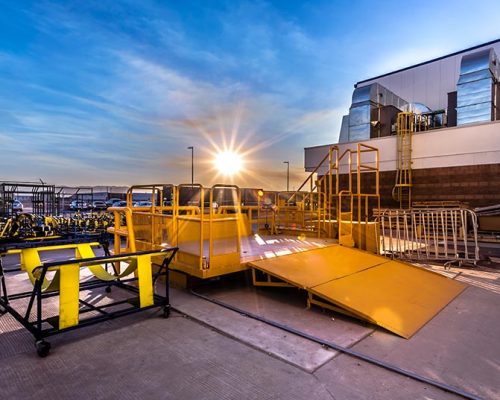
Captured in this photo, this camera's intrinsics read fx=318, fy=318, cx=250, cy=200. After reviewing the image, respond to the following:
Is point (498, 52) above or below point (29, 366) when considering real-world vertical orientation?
above

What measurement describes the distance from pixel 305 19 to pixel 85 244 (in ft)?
28.1

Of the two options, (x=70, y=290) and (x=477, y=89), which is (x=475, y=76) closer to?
(x=477, y=89)

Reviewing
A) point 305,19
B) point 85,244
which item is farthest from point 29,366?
point 305,19

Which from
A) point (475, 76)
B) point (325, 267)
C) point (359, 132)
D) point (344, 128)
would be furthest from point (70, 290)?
point (344, 128)

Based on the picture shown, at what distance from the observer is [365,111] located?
18078 mm

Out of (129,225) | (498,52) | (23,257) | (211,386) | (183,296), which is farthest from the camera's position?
(498,52)

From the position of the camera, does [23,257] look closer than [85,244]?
Yes

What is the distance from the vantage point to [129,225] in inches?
236

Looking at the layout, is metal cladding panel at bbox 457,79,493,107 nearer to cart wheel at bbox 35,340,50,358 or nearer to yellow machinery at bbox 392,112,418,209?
yellow machinery at bbox 392,112,418,209

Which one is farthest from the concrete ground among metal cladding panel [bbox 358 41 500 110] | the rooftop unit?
metal cladding panel [bbox 358 41 500 110]

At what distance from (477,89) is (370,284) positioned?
48.9 feet

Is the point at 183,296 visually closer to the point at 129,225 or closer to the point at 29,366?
the point at 129,225

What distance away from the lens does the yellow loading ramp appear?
4000 mm

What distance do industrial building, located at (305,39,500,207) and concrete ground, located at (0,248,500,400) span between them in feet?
35.3
